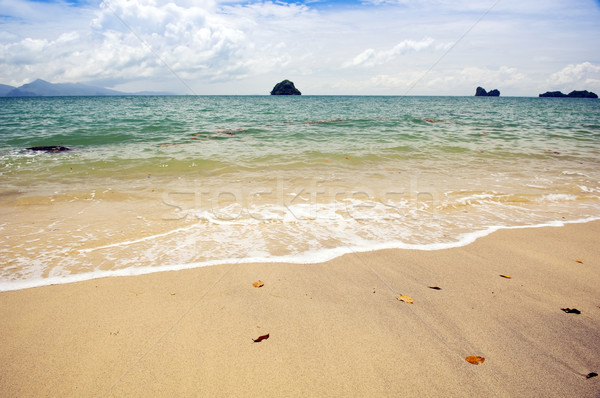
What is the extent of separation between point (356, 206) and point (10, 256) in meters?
4.77

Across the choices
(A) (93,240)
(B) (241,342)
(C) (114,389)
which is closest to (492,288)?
(B) (241,342)

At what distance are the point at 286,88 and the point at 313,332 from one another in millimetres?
133292

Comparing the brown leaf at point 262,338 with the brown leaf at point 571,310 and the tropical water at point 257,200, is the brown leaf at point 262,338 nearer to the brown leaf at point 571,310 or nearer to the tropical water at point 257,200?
the tropical water at point 257,200

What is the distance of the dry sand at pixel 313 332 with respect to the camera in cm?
181

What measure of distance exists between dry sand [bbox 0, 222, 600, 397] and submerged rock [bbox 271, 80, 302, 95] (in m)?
132

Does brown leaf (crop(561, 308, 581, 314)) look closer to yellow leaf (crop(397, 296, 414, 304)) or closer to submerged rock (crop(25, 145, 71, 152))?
yellow leaf (crop(397, 296, 414, 304))

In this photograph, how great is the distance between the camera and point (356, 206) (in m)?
5.30

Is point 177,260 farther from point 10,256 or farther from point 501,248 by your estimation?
point 501,248

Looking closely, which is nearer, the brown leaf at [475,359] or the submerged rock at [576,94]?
the brown leaf at [475,359]

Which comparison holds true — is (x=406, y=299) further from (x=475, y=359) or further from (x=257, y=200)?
(x=257, y=200)

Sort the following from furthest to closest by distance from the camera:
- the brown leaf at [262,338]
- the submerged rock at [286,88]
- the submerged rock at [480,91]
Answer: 1. the submerged rock at [480,91]
2. the submerged rock at [286,88]
3. the brown leaf at [262,338]

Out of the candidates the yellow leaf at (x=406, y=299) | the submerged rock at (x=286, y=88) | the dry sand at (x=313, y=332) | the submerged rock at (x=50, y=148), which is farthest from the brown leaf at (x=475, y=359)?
the submerged rock at (x=286, y=88)

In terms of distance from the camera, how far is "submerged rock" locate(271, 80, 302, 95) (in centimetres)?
12625

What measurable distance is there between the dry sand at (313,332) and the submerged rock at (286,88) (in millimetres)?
131980
